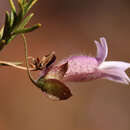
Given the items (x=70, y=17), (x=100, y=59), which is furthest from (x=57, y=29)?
(x=100, y=59)

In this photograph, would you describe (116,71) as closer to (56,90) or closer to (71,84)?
(56,90)

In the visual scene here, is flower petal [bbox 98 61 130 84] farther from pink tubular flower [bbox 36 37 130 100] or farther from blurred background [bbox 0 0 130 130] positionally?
blurred background [bbox 0 0 130 130]

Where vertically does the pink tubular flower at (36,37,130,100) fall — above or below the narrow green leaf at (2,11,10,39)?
below

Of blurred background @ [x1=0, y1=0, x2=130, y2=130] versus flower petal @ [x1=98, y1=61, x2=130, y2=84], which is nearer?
flower petal @ [x1=98, y1=61, x2=130, y2=84]

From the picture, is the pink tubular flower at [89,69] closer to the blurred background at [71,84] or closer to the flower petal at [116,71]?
the flower petal at [116,71]

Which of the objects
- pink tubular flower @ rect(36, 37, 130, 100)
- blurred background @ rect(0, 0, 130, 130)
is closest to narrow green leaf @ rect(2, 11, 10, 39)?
pink tubular flower @ rect(36, 37, 130, 100)

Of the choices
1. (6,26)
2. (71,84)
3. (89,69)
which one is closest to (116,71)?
(89,69)

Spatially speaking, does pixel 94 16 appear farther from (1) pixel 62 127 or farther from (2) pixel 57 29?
(1) pixel 62 127

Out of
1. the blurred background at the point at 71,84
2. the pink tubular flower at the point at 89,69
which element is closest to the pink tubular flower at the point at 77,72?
the pink tubular flower at the point at 89,69

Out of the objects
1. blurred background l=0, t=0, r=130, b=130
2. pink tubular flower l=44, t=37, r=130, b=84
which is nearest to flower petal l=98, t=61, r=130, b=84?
pink tubular flower l=44, t=37, r=130, b=84
